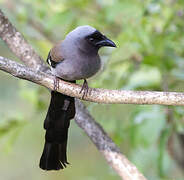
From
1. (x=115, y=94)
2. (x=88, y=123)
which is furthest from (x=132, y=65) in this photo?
(x=115, y=94)

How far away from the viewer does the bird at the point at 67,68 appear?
3.05m

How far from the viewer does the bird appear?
10.00 feet

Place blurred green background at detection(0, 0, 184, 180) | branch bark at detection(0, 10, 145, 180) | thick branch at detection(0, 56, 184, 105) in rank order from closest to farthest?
thick branch at detection(0, 56, 184, 105)
branch bark at detection(0, 10, 145, 180)
blurred green background at detection(0, 0, 184, 180)

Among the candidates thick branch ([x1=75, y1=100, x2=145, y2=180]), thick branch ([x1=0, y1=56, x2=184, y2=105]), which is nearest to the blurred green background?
thick branch ([x1=75, y1=100, x2=145, y2=180])

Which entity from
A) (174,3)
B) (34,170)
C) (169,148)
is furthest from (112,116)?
(34,170)

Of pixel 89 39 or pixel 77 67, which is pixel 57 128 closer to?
pixel 77 67

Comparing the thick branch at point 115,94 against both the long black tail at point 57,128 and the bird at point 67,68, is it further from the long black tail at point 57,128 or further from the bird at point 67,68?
the long black tail at point 57,128

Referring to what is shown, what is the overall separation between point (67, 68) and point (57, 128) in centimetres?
54

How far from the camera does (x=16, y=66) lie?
2668mm

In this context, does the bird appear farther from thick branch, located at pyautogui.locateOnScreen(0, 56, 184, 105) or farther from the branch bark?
thick branch, located at pyautogui.locateOnScreen(0, 56, 184, 105)

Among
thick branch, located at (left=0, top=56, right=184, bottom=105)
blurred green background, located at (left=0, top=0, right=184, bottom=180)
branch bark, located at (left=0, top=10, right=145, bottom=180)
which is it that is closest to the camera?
thick branch, located at (left=0, top=56, right=184, bottom=105)

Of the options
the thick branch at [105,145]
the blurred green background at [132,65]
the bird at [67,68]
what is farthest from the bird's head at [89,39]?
the thick branch at [105,145]

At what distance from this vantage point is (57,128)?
3346 mm

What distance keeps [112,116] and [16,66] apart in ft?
4.20
